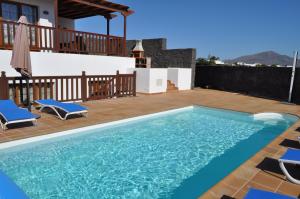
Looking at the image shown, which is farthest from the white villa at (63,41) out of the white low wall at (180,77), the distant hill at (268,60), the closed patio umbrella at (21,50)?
the distant hill at (268,60)

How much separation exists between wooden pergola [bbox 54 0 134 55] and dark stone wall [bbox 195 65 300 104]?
26.4 feet

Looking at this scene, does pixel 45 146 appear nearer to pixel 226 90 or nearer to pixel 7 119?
pixel 7 119

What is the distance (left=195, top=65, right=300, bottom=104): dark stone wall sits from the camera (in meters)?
14.5

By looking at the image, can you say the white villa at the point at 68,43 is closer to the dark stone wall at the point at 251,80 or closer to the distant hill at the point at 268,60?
the dark stone wall at the point at 251,80

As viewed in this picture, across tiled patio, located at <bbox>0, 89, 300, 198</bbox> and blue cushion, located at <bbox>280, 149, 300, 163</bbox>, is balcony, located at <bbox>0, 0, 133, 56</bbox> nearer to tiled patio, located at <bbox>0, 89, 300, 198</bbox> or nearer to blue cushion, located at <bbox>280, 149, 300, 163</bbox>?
tiled patio, located at <bbox>0, 89, 300, 198</bbox>

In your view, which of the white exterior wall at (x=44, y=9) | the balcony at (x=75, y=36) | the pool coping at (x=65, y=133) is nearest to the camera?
the pool coping at (x=65, y=133)

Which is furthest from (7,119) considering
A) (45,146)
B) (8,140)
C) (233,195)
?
(233,195)

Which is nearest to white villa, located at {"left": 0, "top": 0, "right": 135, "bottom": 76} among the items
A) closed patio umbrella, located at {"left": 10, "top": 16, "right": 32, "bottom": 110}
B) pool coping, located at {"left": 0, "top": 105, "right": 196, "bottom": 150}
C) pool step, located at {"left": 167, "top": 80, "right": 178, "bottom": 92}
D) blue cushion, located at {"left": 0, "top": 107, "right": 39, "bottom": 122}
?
closed patio umbrella, located at {"left": 10, "top": 16, "right": 32, "bottom": 110}

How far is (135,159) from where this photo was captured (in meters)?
5.31

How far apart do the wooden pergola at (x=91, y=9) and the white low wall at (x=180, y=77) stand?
4.39 m

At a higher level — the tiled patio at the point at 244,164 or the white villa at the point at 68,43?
the white villa at the point at 68,43

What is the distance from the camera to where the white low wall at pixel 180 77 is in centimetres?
1627

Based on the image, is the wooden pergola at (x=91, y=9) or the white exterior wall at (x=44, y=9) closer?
the wooden pergola at (x=91, y=9)

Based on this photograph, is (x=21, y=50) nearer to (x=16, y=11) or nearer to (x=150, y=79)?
(x=16, y=11)
